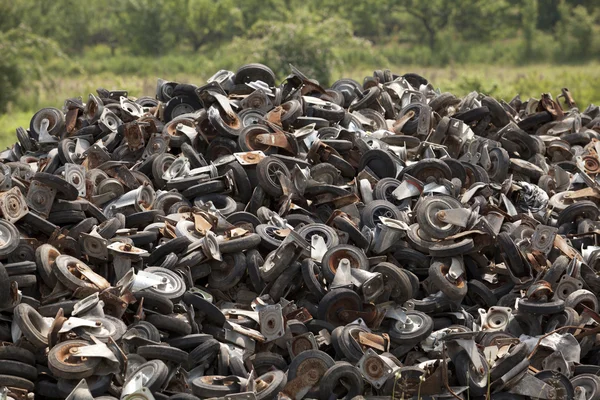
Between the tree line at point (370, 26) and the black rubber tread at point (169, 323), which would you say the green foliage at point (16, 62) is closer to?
the tree line at point (370, 26)

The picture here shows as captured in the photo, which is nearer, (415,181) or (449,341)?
(449,341)

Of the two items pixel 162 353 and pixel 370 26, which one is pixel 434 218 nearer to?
pixel 162 353

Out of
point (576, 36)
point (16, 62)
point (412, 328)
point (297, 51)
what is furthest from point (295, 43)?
point (412, 328)

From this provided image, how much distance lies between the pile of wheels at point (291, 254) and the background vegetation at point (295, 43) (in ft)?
62.7

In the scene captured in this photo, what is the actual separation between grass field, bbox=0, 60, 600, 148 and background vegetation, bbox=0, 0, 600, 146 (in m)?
0.09

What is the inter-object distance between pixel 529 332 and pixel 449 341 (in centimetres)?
101

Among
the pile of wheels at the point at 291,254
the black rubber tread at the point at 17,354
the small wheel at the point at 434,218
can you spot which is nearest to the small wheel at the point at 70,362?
the pile of wheels at the point at 291,254

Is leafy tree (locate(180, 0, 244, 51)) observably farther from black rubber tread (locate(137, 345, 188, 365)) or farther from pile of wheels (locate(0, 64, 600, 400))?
black rubber tread (locate(137, 345, 188, 365))

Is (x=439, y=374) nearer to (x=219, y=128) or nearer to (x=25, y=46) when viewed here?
(x=219, y=128)

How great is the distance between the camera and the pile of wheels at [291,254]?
5734mm

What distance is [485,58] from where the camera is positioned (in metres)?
43.6

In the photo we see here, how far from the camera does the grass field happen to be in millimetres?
26859

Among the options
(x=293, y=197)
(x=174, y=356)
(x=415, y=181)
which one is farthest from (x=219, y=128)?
(x=174, y=356)

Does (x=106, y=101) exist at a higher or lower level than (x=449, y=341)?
higher
